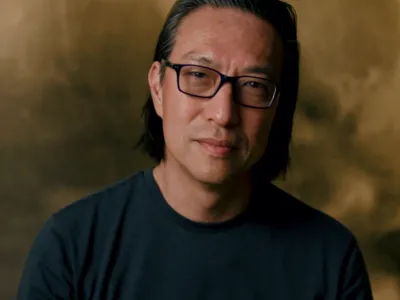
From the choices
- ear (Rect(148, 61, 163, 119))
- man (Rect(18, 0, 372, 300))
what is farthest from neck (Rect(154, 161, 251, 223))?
ear (Rect(148, 61, 163, 119))

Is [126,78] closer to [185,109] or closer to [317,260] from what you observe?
[185,109]

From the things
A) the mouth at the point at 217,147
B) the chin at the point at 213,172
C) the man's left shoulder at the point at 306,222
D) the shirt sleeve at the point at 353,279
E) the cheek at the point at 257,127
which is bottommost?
the shirt sleeve at the point at 353,279

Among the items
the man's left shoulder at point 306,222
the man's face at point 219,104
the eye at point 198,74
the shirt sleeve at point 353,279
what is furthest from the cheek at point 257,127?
the shirt sleeve at point 353,279

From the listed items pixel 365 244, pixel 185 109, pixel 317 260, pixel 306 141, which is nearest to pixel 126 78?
pixel 185 109

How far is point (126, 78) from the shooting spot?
60.1 inches

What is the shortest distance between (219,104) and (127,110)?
1.44 feet

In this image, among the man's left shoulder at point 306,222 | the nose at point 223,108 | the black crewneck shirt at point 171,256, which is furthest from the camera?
the man's left shoulder at point 306,222

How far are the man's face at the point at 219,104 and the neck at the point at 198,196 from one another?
7 centimetres

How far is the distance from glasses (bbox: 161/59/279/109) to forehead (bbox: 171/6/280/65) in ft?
0.10

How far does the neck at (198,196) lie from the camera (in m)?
1.30

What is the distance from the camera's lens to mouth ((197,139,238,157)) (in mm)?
1183

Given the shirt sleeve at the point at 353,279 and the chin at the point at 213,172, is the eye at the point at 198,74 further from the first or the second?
the shirt sleeve at the point at 353,279

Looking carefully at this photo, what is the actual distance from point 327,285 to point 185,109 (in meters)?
0.48

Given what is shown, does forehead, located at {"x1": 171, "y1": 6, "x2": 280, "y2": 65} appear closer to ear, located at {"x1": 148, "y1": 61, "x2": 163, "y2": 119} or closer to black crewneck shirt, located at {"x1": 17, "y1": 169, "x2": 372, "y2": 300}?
ear, located at {"x1": 148, "y1": 61, "x2": 163, "y2": 119}
